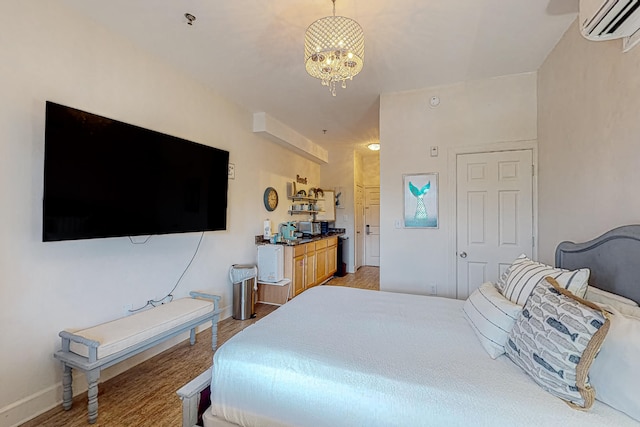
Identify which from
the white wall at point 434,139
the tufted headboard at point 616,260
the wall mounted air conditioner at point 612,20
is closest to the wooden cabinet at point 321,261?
the white wall at point 434,139

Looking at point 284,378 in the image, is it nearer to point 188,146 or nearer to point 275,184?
point 188,146

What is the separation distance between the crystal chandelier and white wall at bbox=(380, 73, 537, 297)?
5.47 ft

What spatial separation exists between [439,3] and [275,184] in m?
3.40

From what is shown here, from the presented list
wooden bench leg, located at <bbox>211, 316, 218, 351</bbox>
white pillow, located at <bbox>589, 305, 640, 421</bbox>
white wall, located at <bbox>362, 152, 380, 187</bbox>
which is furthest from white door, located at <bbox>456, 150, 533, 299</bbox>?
white wall, located at <bbox>362, 152, 380, 187</bbox>

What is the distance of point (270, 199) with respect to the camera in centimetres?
459

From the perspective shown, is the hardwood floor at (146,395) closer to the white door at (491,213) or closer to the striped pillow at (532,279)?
the striped pillow at (532,279)

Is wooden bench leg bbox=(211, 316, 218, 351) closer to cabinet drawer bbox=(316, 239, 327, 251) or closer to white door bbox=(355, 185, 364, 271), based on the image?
cabinet drawer bbox=(316, 239, 327, 251)

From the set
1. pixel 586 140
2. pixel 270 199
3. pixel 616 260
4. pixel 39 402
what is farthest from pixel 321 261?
pixel 616 260

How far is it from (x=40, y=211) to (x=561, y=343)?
301 centimetres

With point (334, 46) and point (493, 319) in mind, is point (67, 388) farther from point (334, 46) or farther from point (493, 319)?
point (334, 46)

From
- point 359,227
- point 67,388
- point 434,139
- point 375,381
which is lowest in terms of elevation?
point 67,388

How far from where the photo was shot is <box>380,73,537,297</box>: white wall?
3.05 meters

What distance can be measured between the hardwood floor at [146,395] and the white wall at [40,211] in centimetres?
13

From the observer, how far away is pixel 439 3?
1.99 metres
